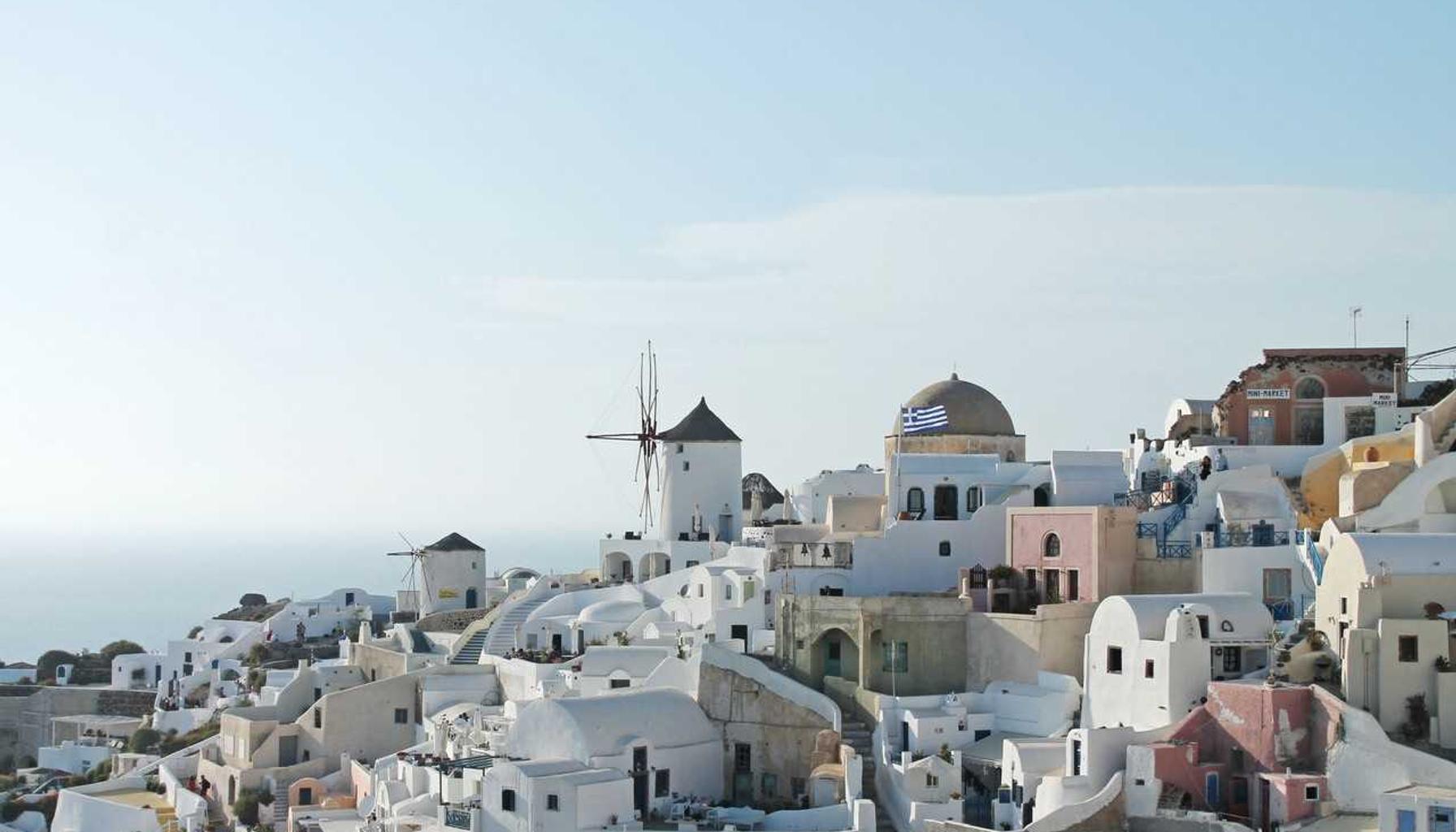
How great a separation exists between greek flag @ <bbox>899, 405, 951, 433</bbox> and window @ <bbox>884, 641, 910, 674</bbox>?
1001cm

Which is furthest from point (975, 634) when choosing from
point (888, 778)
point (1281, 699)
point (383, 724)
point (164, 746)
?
point (164, 746)

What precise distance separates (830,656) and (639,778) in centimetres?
556

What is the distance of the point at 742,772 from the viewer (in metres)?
35.5

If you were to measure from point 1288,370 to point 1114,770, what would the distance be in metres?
14.4

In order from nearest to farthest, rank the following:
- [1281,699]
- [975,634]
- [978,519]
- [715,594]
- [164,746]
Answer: [1281,699] → [975,634] → [978,519] → [715,594] → [164,746]

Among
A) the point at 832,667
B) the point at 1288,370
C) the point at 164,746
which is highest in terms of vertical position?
the point at 1288,370

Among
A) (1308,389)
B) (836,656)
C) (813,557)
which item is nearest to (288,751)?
(813,557)

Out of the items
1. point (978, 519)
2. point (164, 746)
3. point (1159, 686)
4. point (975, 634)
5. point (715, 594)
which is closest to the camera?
point (1159, 686)

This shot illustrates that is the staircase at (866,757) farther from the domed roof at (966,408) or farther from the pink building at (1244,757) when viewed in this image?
the domed roof at (966,408)

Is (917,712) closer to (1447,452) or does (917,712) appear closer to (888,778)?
(888,778)

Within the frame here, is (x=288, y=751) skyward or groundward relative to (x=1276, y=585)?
groundward

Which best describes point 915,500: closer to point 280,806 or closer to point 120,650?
point 280,806

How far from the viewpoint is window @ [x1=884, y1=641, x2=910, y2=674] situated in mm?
36000

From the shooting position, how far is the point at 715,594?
4222 centimetres
